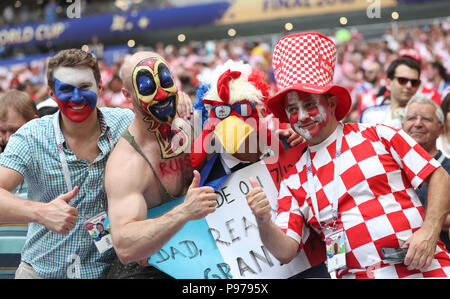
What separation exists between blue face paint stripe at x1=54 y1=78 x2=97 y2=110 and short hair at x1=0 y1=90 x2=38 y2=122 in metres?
0.72

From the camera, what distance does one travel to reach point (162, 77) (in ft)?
8.43

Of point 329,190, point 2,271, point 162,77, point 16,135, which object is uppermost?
point 162,77

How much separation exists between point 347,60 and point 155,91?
9.78 meters

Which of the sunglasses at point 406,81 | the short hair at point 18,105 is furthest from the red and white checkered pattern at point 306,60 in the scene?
the sunglasses at point 406,81

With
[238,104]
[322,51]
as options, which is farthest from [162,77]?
[322,51]

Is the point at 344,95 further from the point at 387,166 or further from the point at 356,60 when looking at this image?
the point at 356,60

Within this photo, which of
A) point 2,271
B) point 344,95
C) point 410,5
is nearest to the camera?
point 344,95

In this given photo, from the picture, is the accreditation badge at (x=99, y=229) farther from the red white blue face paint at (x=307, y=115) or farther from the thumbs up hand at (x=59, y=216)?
the red white blue face paint at (x=307, y=115)

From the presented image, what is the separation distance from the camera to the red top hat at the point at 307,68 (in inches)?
96.4

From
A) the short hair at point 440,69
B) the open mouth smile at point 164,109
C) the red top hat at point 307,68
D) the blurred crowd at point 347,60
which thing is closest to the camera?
the red top hat at point 307,68

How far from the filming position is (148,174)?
2613 mm

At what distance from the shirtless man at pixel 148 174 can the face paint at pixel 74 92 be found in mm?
259

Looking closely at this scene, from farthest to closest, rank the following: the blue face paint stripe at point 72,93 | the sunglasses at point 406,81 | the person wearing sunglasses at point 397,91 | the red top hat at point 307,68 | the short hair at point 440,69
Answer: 1. the short hair at point 440,69
2. the sunglasses at point 406,81
3. the person wearing sunglasses at point 397,91
4. the blue face paint stripe at point 72,93
5. the red top hat at point 307,68
